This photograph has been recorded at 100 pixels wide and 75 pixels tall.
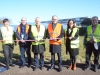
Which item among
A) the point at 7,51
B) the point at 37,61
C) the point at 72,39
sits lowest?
the point at 37,61

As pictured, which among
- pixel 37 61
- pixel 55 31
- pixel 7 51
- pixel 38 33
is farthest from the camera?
pixel 7 51

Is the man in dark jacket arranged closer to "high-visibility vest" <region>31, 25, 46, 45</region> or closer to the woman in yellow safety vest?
"high-visibility vest" <region>31, 25, 46, 45</region>

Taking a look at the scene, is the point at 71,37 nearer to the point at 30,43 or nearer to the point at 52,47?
the point at 52,47

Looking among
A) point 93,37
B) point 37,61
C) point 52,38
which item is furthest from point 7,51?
point 93,37

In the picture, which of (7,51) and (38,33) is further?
(7,51)

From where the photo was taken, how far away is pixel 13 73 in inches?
256

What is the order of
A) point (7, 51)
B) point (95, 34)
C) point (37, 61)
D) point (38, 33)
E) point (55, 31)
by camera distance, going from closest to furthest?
1. point (95, 34)
2. point (55, 31)
3. point (38, 33)
4. point (37, 61)
5. point (7, 51)

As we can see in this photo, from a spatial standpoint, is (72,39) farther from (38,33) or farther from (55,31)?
(38,33)

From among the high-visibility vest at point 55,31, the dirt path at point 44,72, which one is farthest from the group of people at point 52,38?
the dirt path at point 44,72

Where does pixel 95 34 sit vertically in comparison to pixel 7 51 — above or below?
above

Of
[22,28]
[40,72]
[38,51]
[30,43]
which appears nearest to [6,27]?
[22,28]

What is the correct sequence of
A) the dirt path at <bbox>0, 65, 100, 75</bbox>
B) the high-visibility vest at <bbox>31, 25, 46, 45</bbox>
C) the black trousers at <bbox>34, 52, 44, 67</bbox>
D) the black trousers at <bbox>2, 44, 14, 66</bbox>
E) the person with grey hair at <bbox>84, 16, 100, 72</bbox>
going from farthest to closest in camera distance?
Answer: 1. the black trousers at <bbox>2, 44, 14, 66</bbox>
2. the black trousers at <bbox>34, 52, 44, 67</bbox>
3. the high-visibility vest at <bbox>31, 25, 46, 45</bbox>
4. the dirt path at <bbox>0, 65, 100, 75</bbox>
5. the person with grey hair at <bbox>84, 16, 100, 72</bbox>

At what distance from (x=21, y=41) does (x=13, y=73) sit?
A: 1.22 meters

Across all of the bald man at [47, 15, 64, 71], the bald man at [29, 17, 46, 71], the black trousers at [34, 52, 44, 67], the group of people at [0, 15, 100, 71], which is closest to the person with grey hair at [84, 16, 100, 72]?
the group of people at [0, 15, 100, 71]
